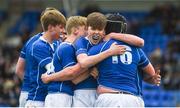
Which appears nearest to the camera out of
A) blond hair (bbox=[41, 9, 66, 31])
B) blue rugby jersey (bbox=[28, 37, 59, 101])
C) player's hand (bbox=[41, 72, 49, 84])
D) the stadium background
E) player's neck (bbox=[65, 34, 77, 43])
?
player's neck (bbox=[65, 34, 77, 43])

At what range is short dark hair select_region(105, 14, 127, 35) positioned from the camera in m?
7.21

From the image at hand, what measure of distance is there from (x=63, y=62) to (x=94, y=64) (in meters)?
0.44

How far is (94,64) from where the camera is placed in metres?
7.15

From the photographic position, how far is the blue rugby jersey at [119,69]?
7137 mm

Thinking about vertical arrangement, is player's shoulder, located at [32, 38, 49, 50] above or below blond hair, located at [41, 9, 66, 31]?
below

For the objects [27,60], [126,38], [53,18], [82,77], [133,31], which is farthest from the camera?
[133,31]

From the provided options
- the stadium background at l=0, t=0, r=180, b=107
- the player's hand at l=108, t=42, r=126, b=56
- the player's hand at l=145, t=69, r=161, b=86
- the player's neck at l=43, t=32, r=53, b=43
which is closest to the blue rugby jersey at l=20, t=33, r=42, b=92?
the player's neck at l=43, t=32, r=53, b=43

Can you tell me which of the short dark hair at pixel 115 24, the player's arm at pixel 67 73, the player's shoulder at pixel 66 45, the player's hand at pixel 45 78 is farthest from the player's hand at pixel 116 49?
the player's hand at pixel 45 78

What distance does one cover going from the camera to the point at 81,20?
750 centimetres

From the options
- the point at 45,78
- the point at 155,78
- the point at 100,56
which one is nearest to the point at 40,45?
the point at 45,78

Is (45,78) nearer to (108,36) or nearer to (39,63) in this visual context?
(39,63)

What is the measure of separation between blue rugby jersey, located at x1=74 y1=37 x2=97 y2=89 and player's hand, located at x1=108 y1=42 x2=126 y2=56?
0.31 m

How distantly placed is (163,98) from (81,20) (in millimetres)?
10042

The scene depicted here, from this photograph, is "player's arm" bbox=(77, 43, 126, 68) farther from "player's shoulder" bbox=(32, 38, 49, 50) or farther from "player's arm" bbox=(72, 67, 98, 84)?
"player's shoulder" bbox=(32, 38, 49, 50)
